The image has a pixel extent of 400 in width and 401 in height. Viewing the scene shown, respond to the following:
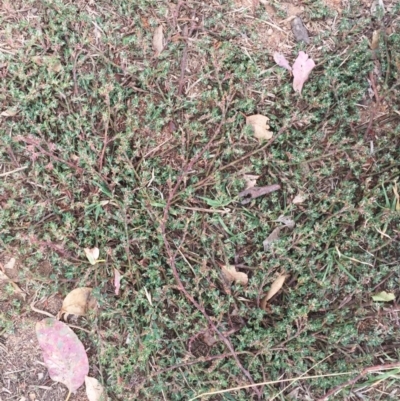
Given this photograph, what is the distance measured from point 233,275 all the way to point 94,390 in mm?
832

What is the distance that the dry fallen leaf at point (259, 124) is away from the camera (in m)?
2.39

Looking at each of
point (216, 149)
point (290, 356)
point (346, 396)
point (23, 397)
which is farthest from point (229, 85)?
point (23, 397)

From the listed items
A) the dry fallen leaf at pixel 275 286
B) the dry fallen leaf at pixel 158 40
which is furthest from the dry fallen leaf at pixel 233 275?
the dry fallen leaf at pixel 158 40

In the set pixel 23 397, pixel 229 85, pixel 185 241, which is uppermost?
pixel 229 85

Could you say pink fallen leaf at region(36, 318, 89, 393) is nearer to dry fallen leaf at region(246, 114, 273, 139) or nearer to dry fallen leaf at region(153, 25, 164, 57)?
dry fallen leaf at region(246, 114, 273, 139)

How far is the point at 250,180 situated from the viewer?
240cm

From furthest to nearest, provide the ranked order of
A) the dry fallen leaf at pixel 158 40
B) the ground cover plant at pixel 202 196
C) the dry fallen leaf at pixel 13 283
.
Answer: the dry fallen leaf at pixel 158 40 < the dry fallen leaf at pixel 13 283 < the ground cover plant at pixel 202 196

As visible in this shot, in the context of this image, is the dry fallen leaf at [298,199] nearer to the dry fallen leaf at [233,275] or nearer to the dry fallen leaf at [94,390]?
the dry fallen leaf at [233,275]

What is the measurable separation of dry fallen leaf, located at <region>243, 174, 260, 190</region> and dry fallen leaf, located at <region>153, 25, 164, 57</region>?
75 cm

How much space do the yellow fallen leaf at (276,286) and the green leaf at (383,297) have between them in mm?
420

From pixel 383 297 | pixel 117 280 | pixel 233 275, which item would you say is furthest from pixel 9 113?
pixel 383 297

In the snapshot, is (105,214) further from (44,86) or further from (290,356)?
(290,356)

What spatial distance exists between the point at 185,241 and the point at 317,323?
0.70 m

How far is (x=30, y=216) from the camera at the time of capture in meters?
2.37
